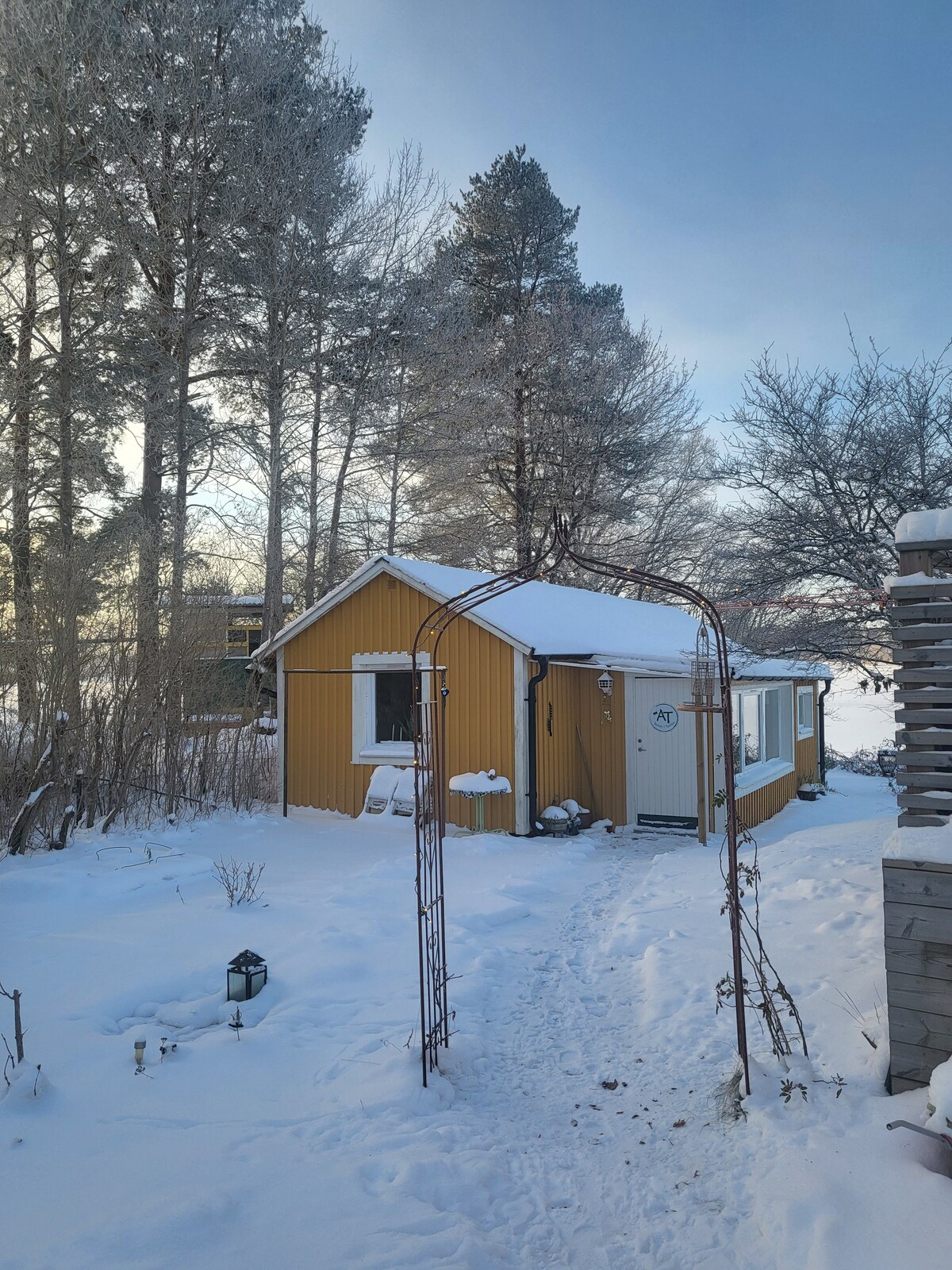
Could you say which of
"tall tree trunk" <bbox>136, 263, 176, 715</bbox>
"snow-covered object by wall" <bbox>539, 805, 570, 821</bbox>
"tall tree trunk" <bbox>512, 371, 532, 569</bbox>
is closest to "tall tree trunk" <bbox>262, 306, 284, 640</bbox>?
"tall tree trunk" <bbox>136, 263, 176, 715</bbox>

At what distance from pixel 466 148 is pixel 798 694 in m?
15.2

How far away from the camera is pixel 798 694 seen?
47.1 ft

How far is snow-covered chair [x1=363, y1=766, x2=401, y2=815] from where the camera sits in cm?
1027

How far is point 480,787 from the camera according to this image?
9.38 meters

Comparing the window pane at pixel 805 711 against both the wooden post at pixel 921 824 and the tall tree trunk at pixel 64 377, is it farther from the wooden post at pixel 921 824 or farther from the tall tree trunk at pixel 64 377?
the tall tree trunk at pixel 64 377

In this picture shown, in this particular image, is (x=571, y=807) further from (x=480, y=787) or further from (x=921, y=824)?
(x=921, y=824)

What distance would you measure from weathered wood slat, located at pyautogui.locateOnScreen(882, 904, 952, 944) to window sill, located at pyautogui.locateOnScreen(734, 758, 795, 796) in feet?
22.7

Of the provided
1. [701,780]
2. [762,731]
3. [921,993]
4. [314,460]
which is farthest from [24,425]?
[921,993]

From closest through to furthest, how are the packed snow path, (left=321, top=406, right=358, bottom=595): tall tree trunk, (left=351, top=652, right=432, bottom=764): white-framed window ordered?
the packed snow path
(left=351, top=652, right=432, bottom=764): white-framed window
(left=321, top=406, right=358, bottom=595): tall tree trunk

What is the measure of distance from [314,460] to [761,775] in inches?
418

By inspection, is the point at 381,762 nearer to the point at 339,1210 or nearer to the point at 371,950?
the point at 371,950

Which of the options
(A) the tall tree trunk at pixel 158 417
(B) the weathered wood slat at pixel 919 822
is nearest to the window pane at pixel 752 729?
(B) the weathered wood slat at pixel 919 822

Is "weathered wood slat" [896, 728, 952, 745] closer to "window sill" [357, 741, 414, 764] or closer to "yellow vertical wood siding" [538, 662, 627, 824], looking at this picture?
"yellow vertical wood siding" [538, 662, 627, 824]

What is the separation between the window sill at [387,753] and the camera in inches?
411
